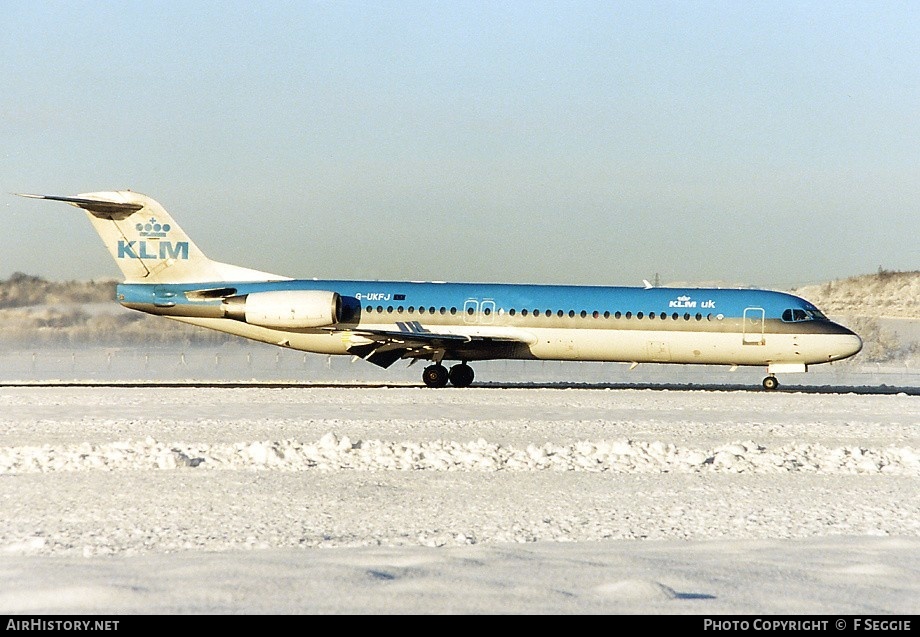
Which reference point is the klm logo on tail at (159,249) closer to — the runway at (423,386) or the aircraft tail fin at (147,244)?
the aircraft tail fin at (147,244)

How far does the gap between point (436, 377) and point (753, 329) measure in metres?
8.60

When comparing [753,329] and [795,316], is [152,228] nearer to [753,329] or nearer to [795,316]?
[753,329]

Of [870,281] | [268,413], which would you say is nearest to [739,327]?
[268,413]

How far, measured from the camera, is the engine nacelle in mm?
28781

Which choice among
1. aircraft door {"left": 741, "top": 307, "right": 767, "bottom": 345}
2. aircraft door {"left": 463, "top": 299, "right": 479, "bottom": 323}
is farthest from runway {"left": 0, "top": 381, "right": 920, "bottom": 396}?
aircraft door {"left": 463, "top": 299, "right": 479, "bottom": 323}

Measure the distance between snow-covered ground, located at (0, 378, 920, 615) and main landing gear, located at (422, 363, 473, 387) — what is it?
9.38m

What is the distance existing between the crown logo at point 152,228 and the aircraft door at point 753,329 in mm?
16519

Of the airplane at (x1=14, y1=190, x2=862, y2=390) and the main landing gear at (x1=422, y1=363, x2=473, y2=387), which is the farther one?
the main landing gear at (x1=422, y1=363, x2=473, y2=387)

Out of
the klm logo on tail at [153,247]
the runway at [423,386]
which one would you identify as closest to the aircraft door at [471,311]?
the runway at [423,386]

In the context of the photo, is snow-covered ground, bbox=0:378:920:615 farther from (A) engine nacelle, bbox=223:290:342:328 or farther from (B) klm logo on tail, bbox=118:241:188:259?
(B) klm logo on tail, bbox=118:241:188:259

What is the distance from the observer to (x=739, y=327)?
27.9 m

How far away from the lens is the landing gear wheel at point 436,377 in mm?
28953

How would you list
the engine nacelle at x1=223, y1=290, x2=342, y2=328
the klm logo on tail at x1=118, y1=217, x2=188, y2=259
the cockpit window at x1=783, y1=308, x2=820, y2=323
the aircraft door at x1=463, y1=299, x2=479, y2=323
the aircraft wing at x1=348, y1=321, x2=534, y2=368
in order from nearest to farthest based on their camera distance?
the aircraft wing at x1=348, y1=321, x2=534, y2=368 → the cockpit window at x1=783, y1=308, x2=820, y2=323 → the engine nacelle at x1=223, y1=290, x2=342, y2=328 → the aircraft door at x1=463, y1=299, x2=479, y2=323 → the klm logo on tail at x1=118, y1=217, x2=188, y2=259
